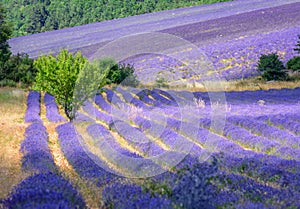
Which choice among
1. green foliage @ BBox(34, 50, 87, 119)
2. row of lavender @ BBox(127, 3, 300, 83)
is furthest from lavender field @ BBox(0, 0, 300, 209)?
green foliage @ BBox(34, 50, 87, 119)

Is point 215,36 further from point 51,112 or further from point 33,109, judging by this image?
point 51,112

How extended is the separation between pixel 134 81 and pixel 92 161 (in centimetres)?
1796

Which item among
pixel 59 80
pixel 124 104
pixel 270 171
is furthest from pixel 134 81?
pixel 270 171

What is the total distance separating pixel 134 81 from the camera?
29188mm

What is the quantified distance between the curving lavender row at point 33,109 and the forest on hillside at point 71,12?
36813 mm

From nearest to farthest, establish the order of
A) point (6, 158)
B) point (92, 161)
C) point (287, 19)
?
1. point (92, 161)
2. point (6, 158)
3. point (287, 19)

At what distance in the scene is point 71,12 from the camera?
2635 inches

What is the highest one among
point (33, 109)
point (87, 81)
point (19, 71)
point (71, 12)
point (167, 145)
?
point (71, 12)

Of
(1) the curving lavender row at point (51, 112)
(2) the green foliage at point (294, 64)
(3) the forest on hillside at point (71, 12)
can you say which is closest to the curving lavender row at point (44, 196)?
(1) the curving lavender row at point (51, 112)

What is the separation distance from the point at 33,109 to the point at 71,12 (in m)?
45.4

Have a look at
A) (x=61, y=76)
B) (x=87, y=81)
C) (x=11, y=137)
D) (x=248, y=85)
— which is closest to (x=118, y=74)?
(x=248, y=85)

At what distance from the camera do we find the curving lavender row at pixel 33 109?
66.2ft

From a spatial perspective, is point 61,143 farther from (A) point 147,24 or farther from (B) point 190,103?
(A) point 147,24

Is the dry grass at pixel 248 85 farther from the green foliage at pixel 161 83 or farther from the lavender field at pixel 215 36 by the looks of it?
the lavender field at pixel 215 36
